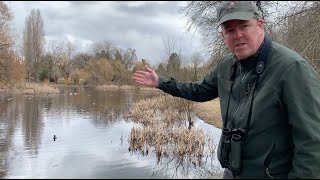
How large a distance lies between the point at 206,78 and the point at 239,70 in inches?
20.4

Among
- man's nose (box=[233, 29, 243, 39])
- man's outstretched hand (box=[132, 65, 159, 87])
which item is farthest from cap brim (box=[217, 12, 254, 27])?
man's outstretched hand (box=[132, 65, 159, 87])

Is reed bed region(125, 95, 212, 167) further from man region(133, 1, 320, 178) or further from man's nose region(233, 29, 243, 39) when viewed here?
man's nose region(233, 29, 243, 39)

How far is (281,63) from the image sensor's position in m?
2.18

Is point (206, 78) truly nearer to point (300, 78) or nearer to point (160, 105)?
point (300, 78)

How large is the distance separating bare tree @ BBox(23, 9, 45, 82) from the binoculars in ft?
162

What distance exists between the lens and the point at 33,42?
5100 centimetres

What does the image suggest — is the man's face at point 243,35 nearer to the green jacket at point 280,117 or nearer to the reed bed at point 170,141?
the green jacket at point 280,117

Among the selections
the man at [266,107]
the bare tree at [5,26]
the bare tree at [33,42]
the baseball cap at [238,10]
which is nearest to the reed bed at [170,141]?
the man at [266,107]

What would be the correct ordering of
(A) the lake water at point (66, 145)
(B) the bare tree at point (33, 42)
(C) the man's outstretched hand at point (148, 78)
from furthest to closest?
(B) the bare tree at point (33, 42)
(A) the lake water at point (66, 145)
(C) the man's outstretched hand at point (148, 78)

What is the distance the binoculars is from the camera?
2.29 meters

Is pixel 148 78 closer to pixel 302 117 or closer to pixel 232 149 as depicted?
pixel 232 149

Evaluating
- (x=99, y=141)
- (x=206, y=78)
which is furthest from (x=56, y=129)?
(x=206, y=78)

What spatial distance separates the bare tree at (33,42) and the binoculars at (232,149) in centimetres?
4938

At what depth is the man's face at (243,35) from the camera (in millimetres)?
2232
